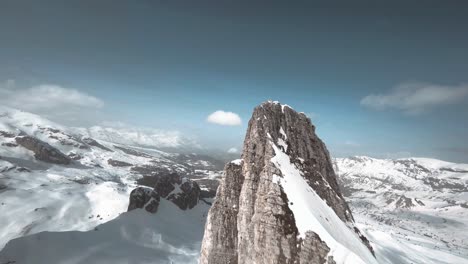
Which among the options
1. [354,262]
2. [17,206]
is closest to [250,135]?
[354,262]

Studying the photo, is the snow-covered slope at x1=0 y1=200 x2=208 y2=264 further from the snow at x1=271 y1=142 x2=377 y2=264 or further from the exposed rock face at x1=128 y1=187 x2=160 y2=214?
the snow at x1=271 y1=142 x2=377 y2=264

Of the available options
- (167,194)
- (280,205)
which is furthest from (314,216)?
(167,194)

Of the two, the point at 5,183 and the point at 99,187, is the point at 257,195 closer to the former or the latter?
the point at 99,187

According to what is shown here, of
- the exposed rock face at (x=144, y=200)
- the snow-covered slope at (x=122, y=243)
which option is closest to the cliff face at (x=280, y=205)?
the snow-covered slope at (x=122, y=243)

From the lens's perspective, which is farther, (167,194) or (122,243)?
(167,194)

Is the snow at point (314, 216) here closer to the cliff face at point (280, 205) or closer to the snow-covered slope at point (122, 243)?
the cliff face at point (280, 205)

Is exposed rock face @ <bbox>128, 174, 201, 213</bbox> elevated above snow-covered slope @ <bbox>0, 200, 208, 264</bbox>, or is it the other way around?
exposed rock face @ <bbox>128, 174, 201, 213</bbox>

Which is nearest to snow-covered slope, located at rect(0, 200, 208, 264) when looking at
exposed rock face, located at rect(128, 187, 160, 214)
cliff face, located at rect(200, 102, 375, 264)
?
exposed rock face, located at rect(128, 187, 160, 214)

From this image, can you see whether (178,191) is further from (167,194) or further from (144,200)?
(144,200)
